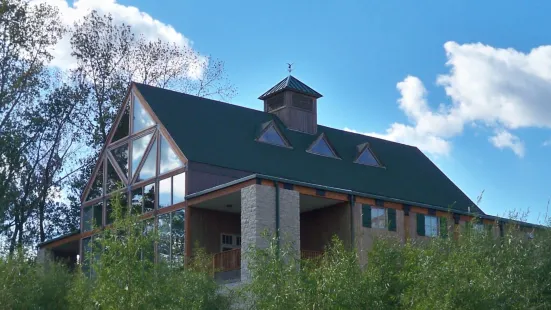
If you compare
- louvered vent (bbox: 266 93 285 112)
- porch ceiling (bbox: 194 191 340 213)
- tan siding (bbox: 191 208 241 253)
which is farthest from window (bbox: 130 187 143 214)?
louvered vent (bbox: 266 93 285 112)

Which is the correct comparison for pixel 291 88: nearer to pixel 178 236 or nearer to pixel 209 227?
pixel 209 227

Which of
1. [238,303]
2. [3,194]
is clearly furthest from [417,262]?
[3,194]

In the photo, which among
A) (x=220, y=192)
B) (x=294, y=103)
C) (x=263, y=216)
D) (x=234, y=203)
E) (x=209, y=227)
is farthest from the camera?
(x=294, y=103)

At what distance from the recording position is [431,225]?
31.6m

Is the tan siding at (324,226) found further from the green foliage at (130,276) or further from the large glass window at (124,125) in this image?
the green foliage at (130,276)

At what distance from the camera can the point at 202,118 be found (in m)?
33.6

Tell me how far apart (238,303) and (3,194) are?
21.1m

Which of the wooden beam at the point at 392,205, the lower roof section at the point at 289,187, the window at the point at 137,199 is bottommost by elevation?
the wooden beam at the point at 392,205

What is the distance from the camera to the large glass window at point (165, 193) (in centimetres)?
3042

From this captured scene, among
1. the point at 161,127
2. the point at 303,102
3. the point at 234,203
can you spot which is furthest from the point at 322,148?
the point at 161,127

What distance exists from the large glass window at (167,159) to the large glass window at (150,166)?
1.59ft

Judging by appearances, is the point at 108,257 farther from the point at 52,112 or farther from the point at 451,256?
the point at 52,112

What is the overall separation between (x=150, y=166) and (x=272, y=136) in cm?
551

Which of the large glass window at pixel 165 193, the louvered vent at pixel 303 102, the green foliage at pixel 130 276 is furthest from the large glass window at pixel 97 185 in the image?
the green foliage at pixel 130 276
